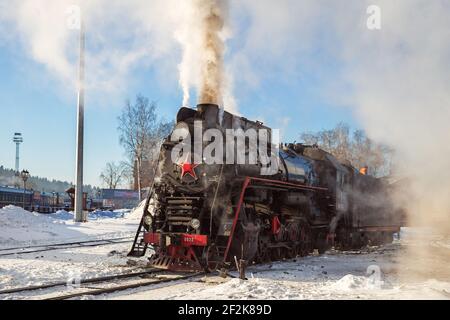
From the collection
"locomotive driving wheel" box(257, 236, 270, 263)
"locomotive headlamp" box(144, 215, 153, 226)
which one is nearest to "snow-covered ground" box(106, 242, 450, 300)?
"locomotive driving wheel" box(257, 236, 270, 263)

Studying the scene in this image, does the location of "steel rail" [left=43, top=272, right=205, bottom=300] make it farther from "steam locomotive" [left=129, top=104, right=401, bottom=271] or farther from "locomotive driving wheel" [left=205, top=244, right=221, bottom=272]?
"steam locomotive" [left=129, top=104, right=401, bottom=271]

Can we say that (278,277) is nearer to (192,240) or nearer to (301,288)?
(301,288)

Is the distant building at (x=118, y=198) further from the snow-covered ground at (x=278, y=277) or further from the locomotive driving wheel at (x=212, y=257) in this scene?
the locomotive driving wheel at (x=212, y=257)

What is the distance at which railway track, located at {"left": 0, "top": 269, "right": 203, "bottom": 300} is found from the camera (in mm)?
7863

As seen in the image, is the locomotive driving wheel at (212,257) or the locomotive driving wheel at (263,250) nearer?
the locomotive driving wheel at (212,257)

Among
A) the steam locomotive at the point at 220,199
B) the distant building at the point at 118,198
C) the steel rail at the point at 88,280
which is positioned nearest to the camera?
the steel rail at the point at 88,280

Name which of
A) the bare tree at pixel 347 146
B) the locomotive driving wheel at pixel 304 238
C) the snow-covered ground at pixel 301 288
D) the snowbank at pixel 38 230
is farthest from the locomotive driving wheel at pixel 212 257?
the bare tree at pixel 347 146

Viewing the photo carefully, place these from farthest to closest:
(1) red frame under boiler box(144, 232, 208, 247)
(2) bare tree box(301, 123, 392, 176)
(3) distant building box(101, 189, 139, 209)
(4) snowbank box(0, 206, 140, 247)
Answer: (3) distant building box(101, 189, 139, 209), (2) bare tree box(301, 123, 392, 176), (4) snowbank box(0, 206, 140, 247), (1) red frame under boiler box(144, 232, 208, 247)

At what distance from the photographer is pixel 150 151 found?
46.4 metres

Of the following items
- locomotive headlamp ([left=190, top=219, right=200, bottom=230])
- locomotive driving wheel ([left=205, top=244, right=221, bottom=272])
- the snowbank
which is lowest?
the snowbank

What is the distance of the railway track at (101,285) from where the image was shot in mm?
7863
